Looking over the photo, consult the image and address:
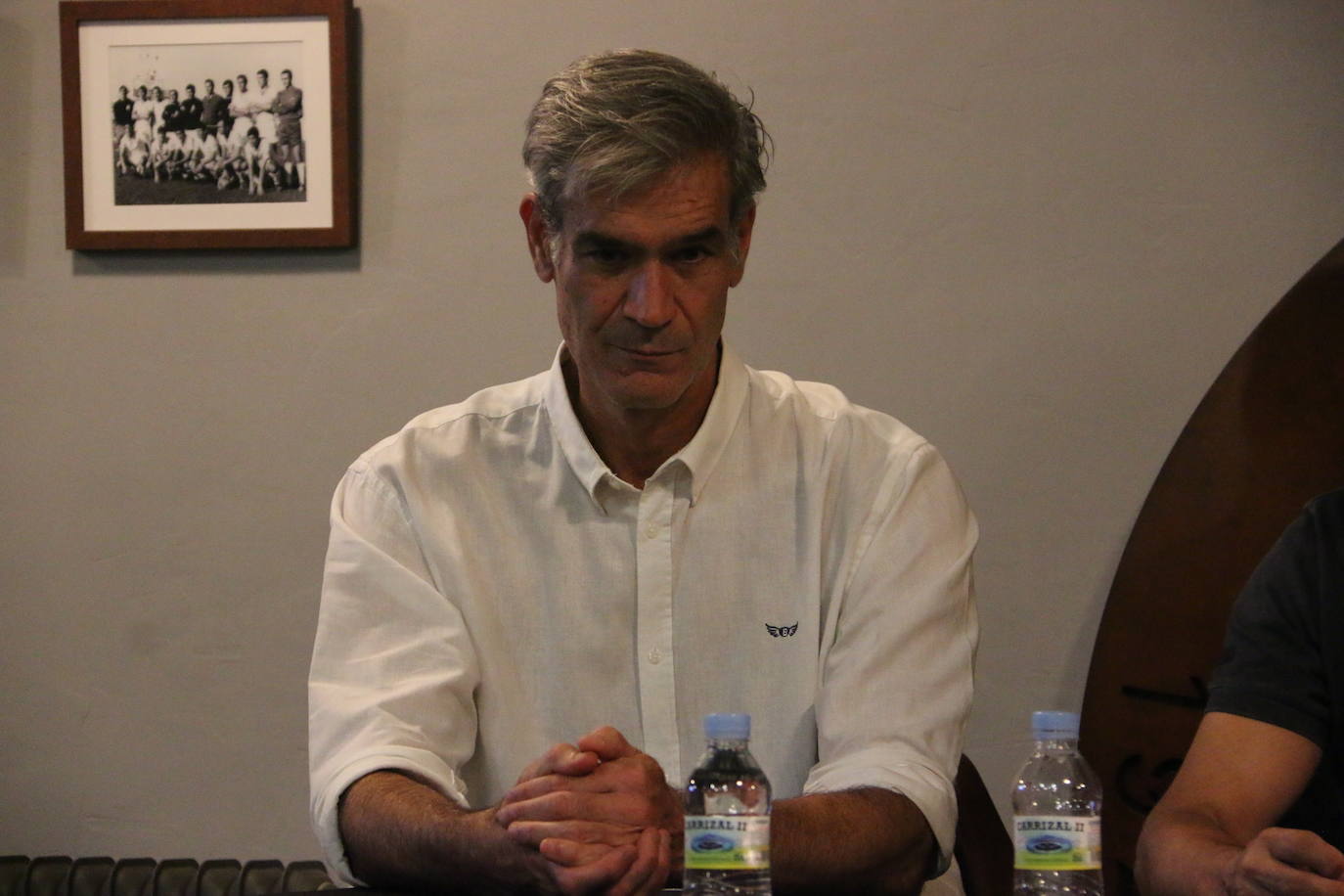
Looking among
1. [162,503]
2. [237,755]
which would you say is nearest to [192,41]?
[162,503]

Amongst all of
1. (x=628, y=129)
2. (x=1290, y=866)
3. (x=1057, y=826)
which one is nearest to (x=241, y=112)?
(x=628, y=129)

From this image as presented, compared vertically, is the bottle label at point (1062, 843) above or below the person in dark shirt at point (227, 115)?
below

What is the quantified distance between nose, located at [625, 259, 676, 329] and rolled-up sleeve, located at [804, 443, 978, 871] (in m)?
0.35

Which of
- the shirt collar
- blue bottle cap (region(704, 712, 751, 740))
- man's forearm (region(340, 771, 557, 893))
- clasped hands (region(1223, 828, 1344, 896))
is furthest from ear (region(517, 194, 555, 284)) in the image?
clasped hands (region(1223, 828, 1344, 896))

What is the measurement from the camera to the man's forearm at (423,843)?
137cm

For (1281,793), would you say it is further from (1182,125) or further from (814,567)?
(1182,125)

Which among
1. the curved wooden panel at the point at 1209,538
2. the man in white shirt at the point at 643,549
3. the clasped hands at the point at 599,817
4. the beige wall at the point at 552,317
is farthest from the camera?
the beige wall at the point at 552,317

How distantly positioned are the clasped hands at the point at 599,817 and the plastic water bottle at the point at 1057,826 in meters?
0.32

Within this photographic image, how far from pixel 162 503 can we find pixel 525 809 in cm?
142

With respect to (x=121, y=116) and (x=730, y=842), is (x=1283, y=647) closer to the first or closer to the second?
(x=730, y=842)

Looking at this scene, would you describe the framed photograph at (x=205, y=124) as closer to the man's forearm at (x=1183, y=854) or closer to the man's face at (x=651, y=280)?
the man's face at (x=651, y=280)

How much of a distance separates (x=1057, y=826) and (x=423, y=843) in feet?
2.02

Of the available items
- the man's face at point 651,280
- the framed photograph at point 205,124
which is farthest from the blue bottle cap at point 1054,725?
the framed photograph at point 205,124

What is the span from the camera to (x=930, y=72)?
7.91ft
